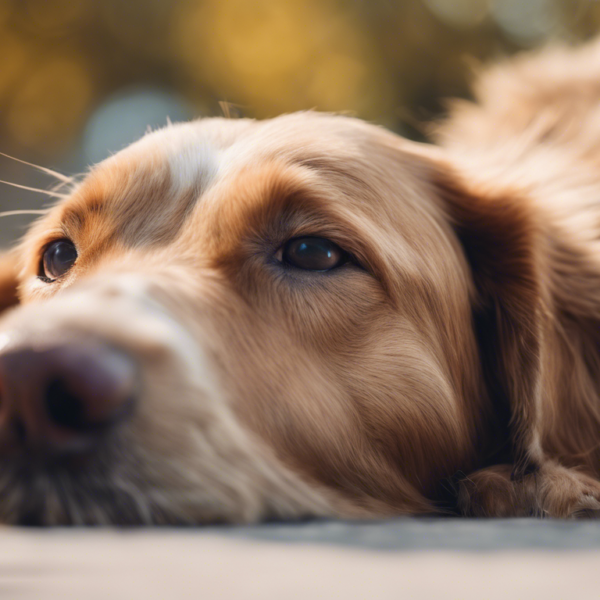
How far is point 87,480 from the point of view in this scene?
1591 millimetres

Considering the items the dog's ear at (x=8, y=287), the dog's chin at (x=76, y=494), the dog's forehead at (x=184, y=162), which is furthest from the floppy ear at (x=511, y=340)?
the dog's ear at (x=8, y=287)

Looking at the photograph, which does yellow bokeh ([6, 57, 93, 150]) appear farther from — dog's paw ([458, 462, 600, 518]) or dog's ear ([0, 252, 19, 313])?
dog's paw ([458, 462, 600, 518])

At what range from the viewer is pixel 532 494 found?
2.31 meters

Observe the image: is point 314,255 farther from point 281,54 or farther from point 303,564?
point 281,54

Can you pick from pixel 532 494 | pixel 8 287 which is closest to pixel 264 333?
pixel 532 494

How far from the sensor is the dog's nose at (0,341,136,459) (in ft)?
4.76

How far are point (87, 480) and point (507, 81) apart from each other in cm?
490

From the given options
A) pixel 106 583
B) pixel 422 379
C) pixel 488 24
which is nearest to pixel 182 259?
pixel 422 379

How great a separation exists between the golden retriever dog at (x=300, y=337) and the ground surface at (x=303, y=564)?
0.28 metres

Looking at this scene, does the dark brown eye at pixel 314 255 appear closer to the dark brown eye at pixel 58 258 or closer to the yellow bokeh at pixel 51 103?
the dark brown eye at pixel 58 258

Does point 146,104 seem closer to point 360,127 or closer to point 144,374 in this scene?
point 360,127

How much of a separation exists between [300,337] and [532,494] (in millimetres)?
894

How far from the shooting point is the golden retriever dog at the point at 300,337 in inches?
62.7

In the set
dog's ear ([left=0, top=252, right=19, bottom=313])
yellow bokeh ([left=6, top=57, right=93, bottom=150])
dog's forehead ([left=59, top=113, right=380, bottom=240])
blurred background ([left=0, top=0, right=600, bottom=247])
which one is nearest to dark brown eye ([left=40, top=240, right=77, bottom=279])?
dog's forehead ([left=59, top=113, right=380, bottom=240])
